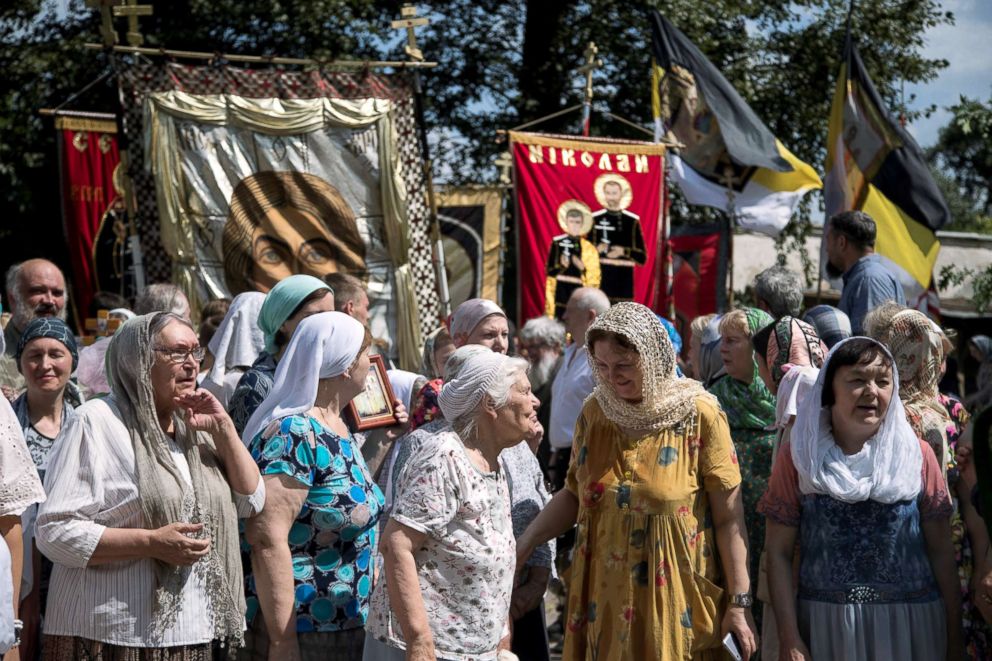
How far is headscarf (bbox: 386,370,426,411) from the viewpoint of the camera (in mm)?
5802

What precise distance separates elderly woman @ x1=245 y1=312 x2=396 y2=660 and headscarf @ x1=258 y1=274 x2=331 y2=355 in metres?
0.82

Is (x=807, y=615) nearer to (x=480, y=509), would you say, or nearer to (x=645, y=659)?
(x=645, y=659)

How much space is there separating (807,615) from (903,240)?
6.27m

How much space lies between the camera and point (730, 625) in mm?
4133

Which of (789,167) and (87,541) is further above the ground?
(789,167)

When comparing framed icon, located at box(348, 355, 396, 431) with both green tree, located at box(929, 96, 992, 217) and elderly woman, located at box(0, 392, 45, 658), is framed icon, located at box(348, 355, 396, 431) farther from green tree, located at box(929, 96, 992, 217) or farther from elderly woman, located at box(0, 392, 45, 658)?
green tree, located at box(929, 96, 992, 217)

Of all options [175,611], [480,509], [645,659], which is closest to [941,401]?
[645,659]

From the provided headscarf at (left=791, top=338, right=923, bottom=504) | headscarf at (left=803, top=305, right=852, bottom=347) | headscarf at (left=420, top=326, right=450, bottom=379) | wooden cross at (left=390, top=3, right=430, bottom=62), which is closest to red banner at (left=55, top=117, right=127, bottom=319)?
wooden cross at (left=390, top=3, right=430, bottom=62)

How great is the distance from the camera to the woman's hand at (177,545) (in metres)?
3.60

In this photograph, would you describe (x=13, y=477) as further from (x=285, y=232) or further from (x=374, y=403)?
(x=285, y=232)

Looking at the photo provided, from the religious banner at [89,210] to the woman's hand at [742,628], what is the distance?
8955mm

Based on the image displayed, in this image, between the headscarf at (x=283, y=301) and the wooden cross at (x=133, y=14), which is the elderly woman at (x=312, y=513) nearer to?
the headscarf at (x=283, y=301)

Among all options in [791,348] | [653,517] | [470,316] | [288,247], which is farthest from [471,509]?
[288,247]

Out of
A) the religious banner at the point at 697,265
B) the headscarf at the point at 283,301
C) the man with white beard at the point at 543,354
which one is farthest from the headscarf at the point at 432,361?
the religious banner at the point at 697,265
